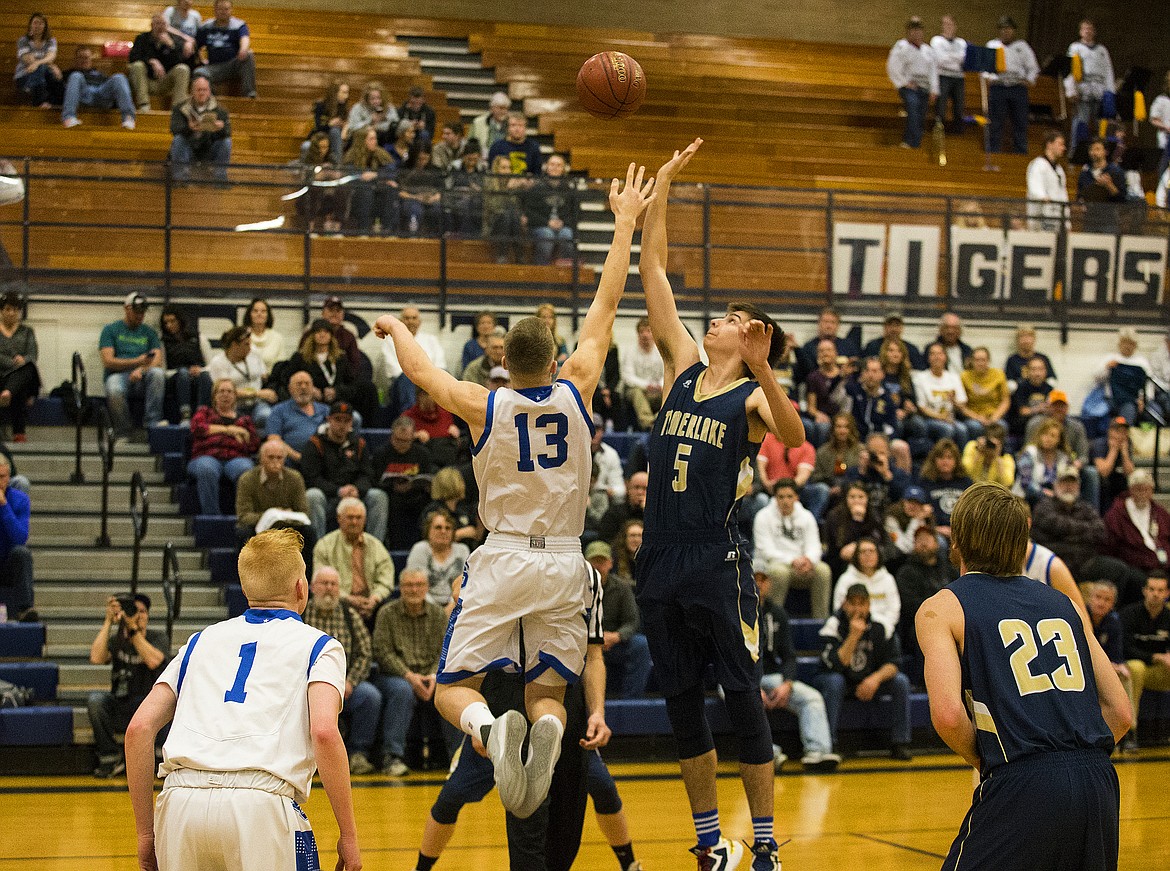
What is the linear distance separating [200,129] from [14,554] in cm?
602

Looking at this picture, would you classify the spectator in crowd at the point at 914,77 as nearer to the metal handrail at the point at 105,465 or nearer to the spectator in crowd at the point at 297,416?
the spectator in crowd at the point at 297,416

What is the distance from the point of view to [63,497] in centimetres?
1252

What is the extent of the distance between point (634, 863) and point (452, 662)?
68.9 inches

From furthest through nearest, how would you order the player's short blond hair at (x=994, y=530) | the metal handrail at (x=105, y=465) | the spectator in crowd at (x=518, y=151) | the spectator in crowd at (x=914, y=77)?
the spectator in crowd at (x=914, y=77) → the spectator in crowd at (x=518, y=151) → the metal handrail at (x=105, y=465) → the player's short blond hair at (x=994, y=530)

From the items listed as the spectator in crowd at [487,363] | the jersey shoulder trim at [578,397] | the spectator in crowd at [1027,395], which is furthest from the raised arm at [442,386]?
the spectator in crowd at [1027,395]

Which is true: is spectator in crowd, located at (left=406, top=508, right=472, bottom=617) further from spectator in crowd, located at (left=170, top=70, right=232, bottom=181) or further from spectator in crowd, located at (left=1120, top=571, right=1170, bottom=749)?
spectator in crowd, located at (left=170, top=70, right=232, bottom=181)

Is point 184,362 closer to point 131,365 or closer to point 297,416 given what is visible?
point 131,365

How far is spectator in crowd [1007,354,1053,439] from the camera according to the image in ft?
49.0

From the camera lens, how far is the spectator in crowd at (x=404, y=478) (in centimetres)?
1203

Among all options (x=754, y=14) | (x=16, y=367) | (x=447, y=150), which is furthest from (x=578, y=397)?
(x=754, y=14)

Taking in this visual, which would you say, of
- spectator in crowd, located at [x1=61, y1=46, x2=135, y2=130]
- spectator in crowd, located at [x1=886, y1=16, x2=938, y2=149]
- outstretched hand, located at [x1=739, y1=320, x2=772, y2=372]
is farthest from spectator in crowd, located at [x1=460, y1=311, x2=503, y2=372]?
spectator in crowd, located at [x1=886, y1=16, x2=938, y2=149]

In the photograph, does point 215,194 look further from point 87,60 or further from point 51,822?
point 51,822

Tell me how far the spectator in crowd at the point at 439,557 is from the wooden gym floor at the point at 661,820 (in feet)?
5.06

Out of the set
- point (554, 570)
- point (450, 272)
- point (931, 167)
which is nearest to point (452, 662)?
point (554, 570)
